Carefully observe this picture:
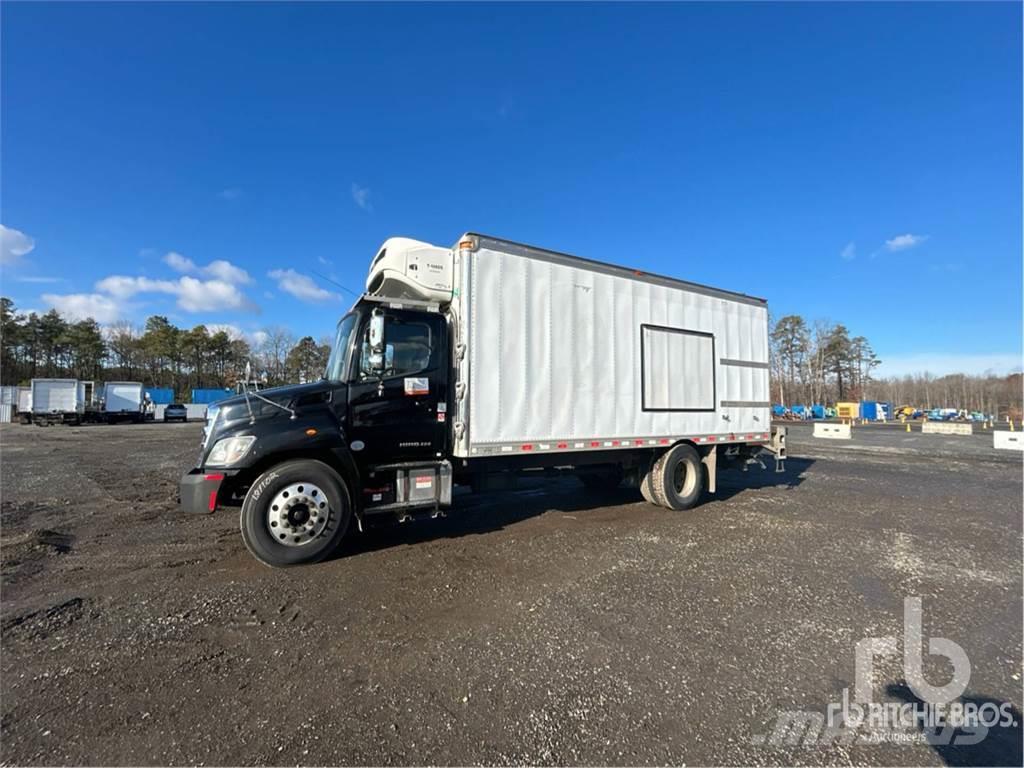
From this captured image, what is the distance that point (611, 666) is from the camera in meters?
3.07

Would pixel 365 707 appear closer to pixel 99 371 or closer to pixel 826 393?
pixel 99 371

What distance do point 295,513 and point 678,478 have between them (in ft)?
19.6

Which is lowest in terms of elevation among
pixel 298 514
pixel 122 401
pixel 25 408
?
pixel 298 514

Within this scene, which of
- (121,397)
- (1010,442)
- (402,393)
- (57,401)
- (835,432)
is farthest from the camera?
(121,397)

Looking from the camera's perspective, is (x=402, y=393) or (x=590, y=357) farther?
(x=590, y=357)

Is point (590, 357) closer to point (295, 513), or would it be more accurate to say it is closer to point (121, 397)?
point (295, 513)

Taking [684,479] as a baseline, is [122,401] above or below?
above

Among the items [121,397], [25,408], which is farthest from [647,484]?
[25,408]

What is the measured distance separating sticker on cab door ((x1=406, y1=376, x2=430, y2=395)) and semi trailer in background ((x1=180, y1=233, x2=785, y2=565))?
0.01m

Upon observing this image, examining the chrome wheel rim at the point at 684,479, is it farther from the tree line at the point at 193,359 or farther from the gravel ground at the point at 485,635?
the tree line at the point at 193,359

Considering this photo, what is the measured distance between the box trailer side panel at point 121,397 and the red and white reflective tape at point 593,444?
150ft

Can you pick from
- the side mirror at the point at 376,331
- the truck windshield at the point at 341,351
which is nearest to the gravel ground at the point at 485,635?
the truck windshield at the point at 341,351

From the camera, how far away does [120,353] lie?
192 ft

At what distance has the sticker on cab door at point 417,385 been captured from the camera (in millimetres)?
5645
